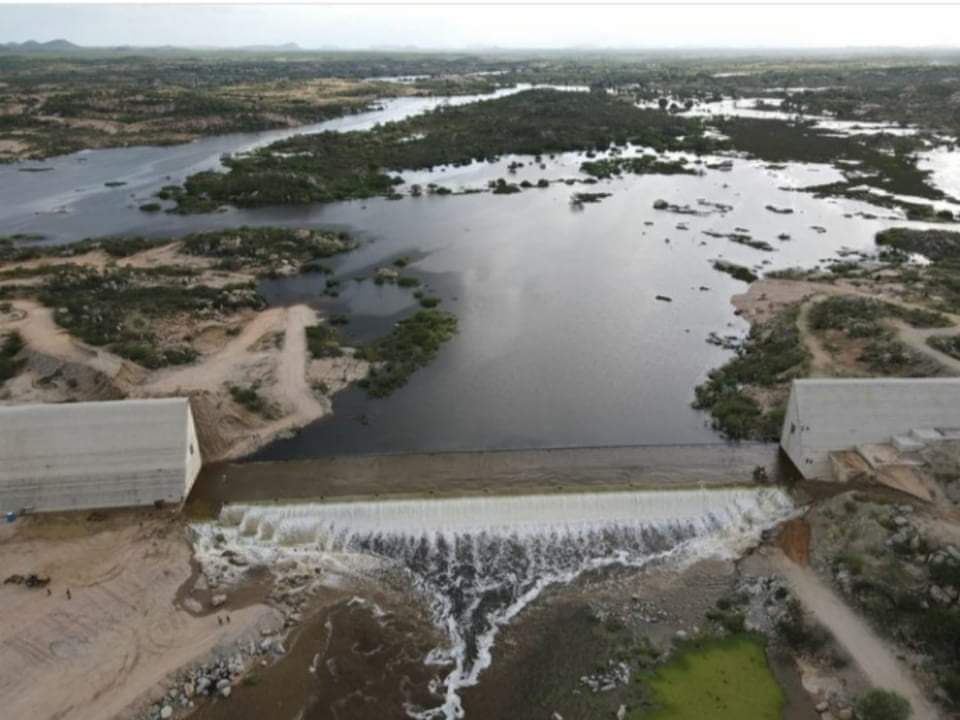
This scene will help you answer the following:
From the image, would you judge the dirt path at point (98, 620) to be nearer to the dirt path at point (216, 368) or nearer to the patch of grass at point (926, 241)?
the dirt path at point (216, 368)

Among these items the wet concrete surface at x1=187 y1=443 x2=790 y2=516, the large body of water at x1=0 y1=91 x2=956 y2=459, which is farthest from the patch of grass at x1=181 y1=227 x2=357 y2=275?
the wet concrete surface at x1=187 y1=443 x2=790 y2=516

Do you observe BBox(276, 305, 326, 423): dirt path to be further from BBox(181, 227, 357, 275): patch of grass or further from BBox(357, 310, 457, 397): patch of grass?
BBox(181, 227, 357, 275): patch of grass

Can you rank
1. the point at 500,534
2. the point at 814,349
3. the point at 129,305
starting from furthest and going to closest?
the point at 129,305, the point at 814,349, the point at 500,534

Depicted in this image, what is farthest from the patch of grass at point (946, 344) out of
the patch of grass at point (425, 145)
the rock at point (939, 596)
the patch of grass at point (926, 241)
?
the patch of grass at point (425, 145)

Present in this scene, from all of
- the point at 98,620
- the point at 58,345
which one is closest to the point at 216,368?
the point at 58,345

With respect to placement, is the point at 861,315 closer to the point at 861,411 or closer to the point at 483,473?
the point at 861,411

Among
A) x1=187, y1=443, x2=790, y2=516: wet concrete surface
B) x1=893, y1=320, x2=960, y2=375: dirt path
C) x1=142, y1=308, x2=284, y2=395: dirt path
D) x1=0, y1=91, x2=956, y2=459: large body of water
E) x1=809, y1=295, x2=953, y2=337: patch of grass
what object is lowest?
x1=0, y1=91, x2=956, y2=459: large body of water

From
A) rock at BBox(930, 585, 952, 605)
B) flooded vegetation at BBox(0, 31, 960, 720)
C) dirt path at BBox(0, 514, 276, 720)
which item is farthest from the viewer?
rock at BBox(930, 585, 952, 605)

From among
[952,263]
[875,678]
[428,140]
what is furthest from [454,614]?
[428,140]
